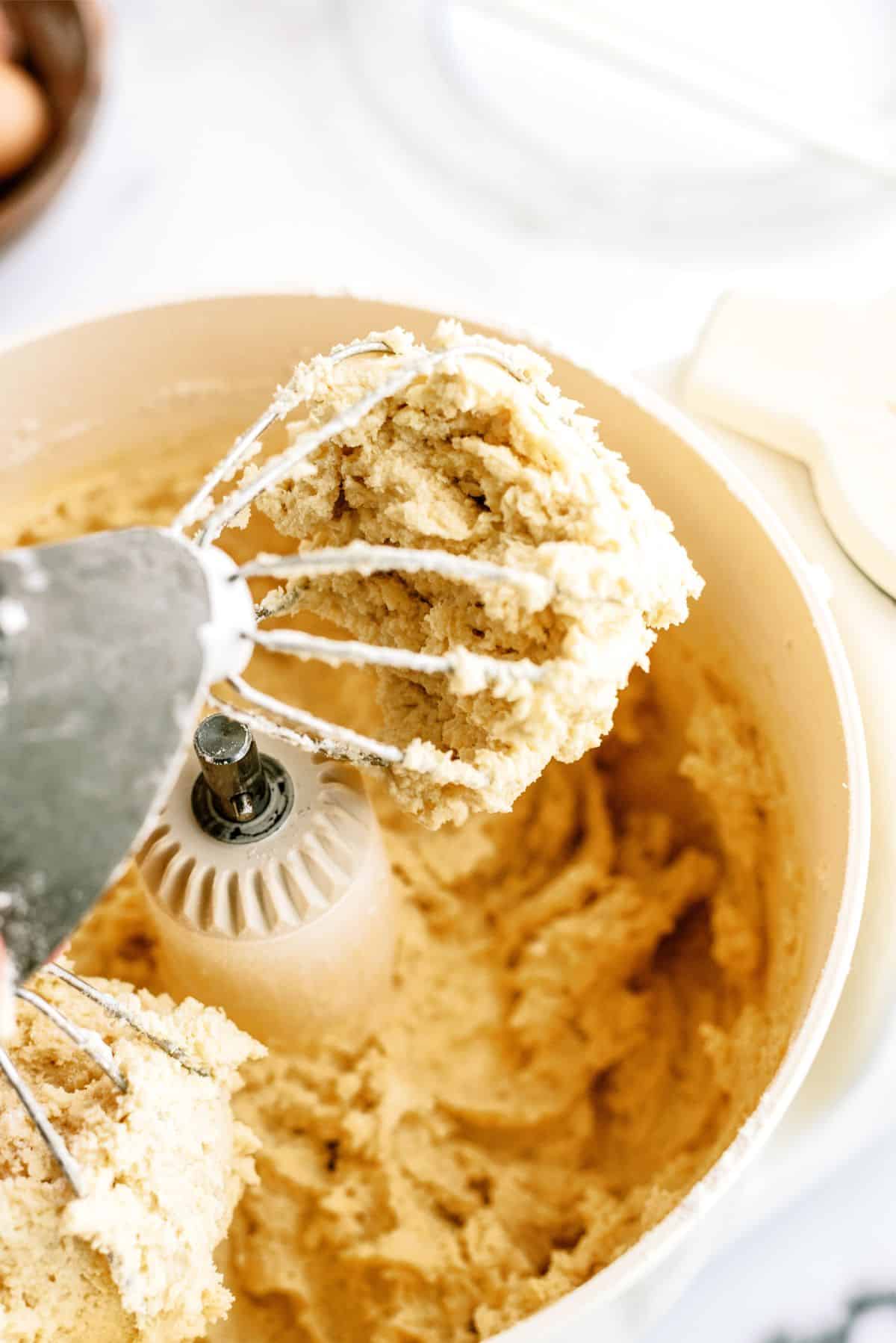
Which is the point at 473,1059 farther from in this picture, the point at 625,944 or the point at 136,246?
the point at 136,246

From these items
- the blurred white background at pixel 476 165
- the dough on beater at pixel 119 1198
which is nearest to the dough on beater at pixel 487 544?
the dough on beater at pixel 119 1198

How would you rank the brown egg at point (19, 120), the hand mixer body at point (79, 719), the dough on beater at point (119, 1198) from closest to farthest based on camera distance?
the hand mixer body at point (79, 719) → the dough on beater at point (119, 1198) → the brown egg at point (19, 120)

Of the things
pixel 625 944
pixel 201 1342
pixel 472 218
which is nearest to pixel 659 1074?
pixel 625 944

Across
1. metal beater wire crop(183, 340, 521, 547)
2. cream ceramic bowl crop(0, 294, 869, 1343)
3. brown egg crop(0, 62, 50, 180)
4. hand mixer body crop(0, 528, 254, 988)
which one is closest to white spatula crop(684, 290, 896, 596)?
cream ceramic bowl crop(0, 294, 869, 1343)

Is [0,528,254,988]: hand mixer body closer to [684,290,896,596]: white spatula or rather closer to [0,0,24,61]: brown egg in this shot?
[684,290,896,596]: white spatula

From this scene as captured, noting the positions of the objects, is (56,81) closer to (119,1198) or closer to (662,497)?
(662,497)

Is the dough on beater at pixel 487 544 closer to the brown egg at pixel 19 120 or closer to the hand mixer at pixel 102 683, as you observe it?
the hand mixer at pixel 102 683

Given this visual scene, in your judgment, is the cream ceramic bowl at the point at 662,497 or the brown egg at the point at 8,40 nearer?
the cream ceramic bowl at the point at 662,497

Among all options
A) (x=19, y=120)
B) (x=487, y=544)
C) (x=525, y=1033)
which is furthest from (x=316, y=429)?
(x=19, y=120)
